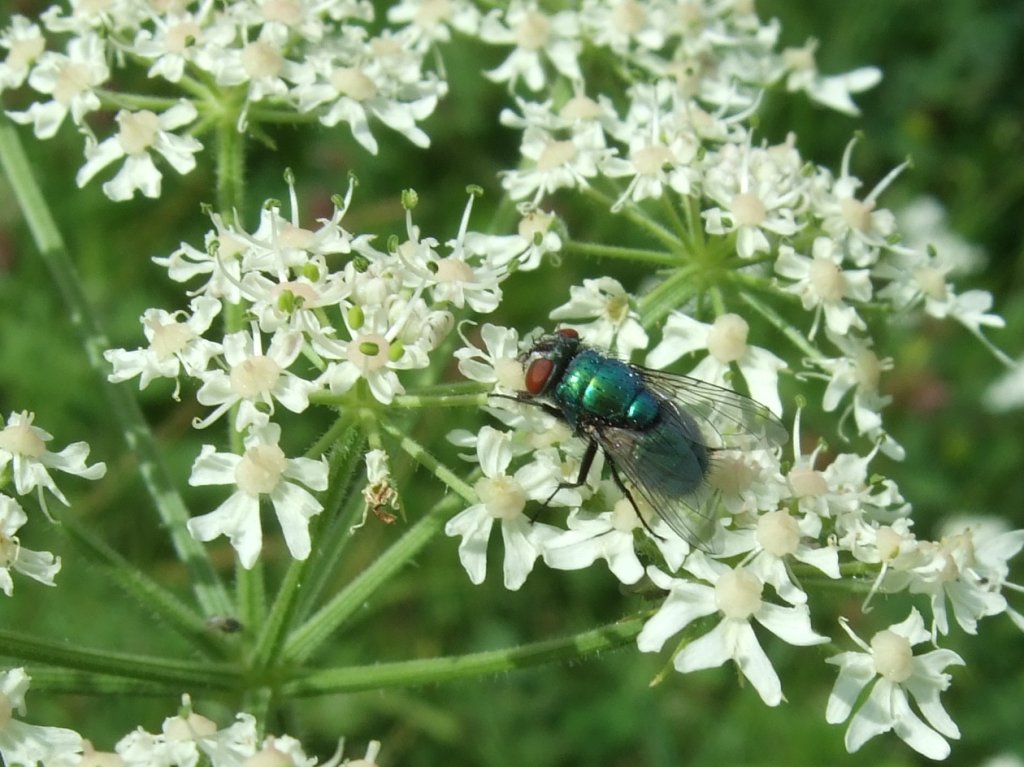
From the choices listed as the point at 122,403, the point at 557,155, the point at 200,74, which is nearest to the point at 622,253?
the point at 557,155

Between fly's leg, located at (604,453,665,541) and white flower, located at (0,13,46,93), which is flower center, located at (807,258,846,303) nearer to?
fly's leg, located at (604,453,665,541)

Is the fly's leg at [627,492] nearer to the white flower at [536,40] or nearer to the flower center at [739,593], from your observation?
the flower center at [739,593]

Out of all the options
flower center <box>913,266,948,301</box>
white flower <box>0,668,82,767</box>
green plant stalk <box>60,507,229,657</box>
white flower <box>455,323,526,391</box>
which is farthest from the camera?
flower center <box>913,266,948,301</box>

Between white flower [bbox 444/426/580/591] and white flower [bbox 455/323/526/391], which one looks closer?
white flower [bbox 444/426/580/591]

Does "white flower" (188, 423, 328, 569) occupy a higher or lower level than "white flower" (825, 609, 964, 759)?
higher

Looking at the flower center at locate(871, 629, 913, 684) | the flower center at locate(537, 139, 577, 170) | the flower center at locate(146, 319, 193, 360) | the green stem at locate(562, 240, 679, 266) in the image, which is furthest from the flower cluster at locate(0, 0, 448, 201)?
the flower center at locate(871, 629, 913, 684)

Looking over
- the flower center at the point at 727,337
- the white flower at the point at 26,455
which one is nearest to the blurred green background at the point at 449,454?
the flower center at the point at 727,337
